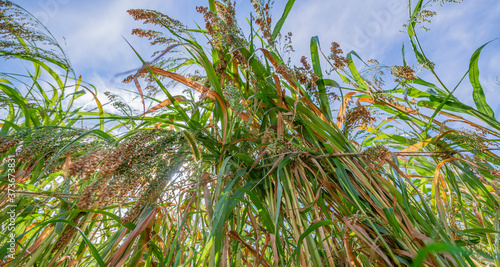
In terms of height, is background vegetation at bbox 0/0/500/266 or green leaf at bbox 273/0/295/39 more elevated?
green leaf at bbox 273/0/295/39

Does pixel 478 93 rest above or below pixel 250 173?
above

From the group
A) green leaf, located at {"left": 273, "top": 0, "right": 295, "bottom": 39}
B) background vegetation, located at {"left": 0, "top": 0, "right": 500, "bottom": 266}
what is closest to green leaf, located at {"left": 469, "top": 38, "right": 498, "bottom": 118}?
background vegetation, located at {"left": 0, "top": 0, "right": 500, "bottom": 266}

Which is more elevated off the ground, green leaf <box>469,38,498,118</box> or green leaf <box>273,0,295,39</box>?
green leaf <box>273,0,295,39</box>

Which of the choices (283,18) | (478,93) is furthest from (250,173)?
(478,93)

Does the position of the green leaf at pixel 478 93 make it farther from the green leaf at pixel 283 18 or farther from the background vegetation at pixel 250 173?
the green leaf at pixel 283 18

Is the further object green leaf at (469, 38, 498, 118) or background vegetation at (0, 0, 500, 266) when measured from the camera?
green leaf at (469, 38, 498, 118)

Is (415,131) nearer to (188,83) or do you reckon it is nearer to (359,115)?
(359,115)

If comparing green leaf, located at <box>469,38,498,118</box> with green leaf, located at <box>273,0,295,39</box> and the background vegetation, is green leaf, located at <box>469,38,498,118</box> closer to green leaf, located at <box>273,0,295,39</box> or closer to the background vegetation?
the background vegetation

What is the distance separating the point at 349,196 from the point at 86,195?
754mm

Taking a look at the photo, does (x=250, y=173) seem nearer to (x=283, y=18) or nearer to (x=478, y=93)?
(x=283, y=18)

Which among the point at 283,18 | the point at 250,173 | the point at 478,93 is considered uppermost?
→ the point at 283,18

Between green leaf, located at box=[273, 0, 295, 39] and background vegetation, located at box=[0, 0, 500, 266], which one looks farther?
green leaf, located at box=[273, 0, 295, 39]

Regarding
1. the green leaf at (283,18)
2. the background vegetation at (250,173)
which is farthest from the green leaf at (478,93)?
the green leaf at (283,18)

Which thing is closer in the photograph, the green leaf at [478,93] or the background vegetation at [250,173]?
the background vegetation at [250,173]
